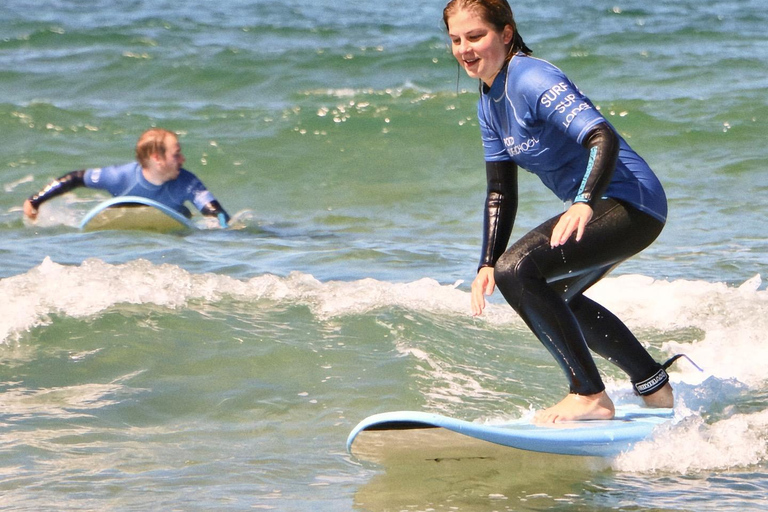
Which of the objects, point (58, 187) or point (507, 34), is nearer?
point (507, 34)

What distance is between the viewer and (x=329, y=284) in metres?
6.48

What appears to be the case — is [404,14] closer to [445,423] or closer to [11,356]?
[11,356]

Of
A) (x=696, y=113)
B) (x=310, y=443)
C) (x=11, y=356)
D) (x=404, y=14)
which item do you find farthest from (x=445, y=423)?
(x=404, y=14)

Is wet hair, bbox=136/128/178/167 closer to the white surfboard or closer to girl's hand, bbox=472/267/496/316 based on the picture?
the white surfboard

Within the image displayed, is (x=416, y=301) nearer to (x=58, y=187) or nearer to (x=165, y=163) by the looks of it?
(x=165, y=163)

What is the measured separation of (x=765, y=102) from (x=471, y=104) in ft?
12.3

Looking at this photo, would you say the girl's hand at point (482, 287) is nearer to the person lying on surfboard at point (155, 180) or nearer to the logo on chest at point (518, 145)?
the logo on chest at point (518, 145)

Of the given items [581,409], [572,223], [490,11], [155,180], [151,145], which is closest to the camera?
[572,223]

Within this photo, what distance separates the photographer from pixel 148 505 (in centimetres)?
343

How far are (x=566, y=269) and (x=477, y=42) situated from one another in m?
0.85

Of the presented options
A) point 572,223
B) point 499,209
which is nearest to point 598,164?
point 572,223

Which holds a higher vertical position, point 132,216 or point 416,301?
point 132,216

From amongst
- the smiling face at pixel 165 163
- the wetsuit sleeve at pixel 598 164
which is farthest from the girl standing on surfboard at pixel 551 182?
the smiling face at pixel 165 163

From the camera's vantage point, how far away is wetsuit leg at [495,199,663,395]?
3.56 metres
